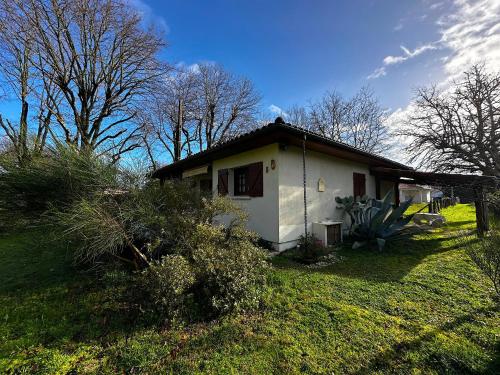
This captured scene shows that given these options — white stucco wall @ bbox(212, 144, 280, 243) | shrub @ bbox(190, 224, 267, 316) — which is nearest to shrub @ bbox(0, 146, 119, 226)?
shrub @ bbox(190, 224, 267, 316)

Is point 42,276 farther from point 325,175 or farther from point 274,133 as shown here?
point 325,175

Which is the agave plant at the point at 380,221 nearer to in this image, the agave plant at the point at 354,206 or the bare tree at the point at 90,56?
the agave plant at the point at 354,206

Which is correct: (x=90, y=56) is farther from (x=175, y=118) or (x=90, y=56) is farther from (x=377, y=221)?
(x=377, y=221)

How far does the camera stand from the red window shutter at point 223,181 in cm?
885

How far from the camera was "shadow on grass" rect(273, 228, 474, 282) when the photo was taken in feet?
16.3

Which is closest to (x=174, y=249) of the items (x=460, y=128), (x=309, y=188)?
(x=309, y=188)

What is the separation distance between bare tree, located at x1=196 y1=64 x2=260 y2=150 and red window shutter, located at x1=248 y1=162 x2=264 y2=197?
16.9m

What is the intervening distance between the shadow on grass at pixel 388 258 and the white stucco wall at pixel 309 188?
115 centimetres

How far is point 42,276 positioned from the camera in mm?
4883

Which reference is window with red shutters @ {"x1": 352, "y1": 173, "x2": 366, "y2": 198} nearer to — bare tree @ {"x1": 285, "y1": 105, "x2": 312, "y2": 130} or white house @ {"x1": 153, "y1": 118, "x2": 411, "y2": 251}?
white house @ {"x1": 153, "y1": 118, "x2": 411, "y2": 251}

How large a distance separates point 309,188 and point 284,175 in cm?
129

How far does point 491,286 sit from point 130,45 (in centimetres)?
1803

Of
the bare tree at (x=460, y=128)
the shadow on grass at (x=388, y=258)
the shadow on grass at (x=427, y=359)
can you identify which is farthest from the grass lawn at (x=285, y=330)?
the bare tree at (x=460, y=128)

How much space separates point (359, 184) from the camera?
9.65 meters
